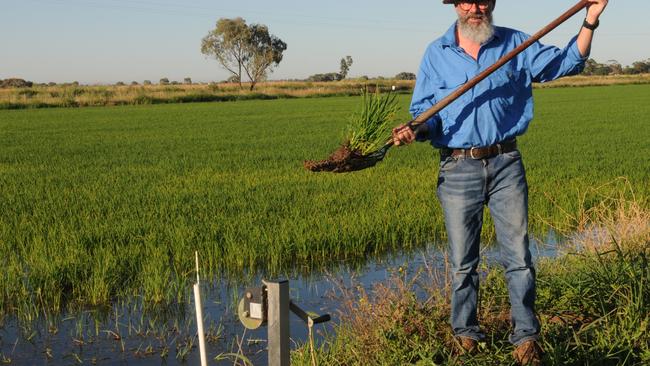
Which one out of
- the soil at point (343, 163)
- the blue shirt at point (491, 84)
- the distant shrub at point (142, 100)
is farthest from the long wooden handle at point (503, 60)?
the distant shrub at point (142, 100)

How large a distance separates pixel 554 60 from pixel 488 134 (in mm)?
498

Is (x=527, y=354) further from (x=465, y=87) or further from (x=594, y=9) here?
(x=594, y=9)

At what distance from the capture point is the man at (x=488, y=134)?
4.07 meters

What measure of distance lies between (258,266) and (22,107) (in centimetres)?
4103

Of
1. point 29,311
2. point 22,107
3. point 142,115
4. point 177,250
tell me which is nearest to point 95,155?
point 177,250

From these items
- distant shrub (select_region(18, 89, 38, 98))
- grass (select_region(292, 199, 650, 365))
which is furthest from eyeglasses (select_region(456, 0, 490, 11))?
distant shrub (select_region(18, 89, 38, 98))

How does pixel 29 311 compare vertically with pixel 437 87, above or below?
below

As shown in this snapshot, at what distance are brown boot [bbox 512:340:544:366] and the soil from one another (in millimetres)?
1187

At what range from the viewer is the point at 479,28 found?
4086 mm

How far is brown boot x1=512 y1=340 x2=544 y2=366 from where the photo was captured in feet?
13.4

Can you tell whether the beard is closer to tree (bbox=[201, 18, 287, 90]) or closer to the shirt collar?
the shirt collar

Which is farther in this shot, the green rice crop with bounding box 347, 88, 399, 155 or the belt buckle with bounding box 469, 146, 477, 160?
the green rice crop with bounding box 347, 88, 399, 155

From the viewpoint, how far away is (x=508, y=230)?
13.6 ft

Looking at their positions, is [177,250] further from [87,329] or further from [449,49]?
[449,49]
